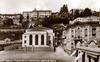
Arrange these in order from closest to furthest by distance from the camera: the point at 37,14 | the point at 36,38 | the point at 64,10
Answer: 1. the point at 36,38
2. the point at 64,10
3. the point at 37,14

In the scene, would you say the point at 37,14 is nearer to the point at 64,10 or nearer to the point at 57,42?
the point at 64,10

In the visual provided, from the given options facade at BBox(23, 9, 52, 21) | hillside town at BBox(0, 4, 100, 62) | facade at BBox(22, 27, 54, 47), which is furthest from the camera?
facade at BBox(23, 9, 52, 21)

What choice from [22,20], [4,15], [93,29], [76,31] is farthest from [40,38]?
[4,15]

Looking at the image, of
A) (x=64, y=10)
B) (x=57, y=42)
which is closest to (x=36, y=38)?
(x=57, y=42)

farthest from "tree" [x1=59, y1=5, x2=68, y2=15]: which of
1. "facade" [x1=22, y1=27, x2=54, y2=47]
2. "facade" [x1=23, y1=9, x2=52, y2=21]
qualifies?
"facade" [x1=22, y1=27, x2=54, y2=47]

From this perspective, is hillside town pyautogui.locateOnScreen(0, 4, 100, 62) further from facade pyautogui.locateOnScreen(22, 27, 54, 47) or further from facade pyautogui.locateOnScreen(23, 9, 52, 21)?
facade pyautogui.locateOnScreen(23, 9, 52, 21)

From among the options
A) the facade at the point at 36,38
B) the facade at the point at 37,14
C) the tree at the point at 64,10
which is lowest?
the facade at the point at 36,38

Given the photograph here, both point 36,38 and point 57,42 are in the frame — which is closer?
point 36,38

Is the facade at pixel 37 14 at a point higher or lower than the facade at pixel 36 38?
higher

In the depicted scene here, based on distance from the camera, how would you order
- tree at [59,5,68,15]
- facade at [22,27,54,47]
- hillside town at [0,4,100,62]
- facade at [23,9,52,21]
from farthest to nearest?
facade at [23,9,52,21] < tree at [59,5,68,15] < facade at [22,27,54,47] < hillside town at [0,4,100,62]

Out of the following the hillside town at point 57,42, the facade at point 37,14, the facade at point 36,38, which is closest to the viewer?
the hillside town at point 57,42

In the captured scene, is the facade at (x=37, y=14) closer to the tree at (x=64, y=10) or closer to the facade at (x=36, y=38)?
the tree at (x=64, y=10)

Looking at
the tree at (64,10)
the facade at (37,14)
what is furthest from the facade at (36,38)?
the facade at (37,14)
